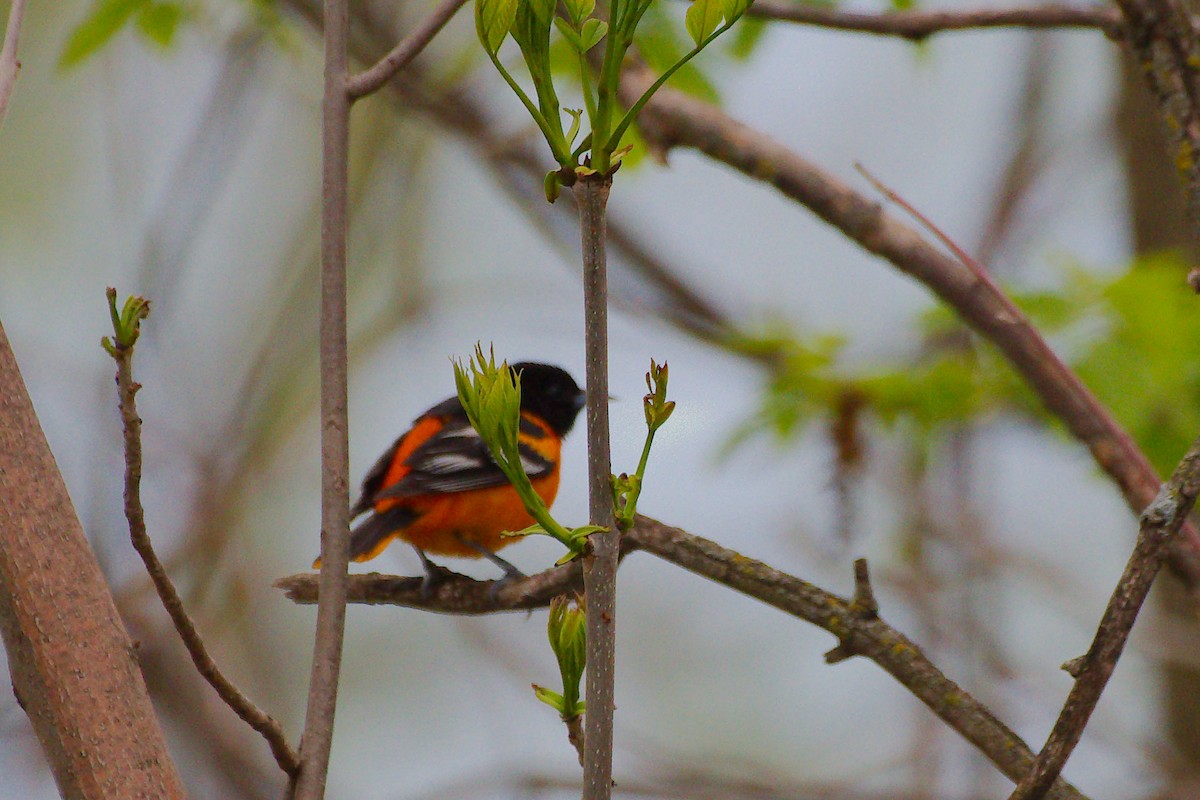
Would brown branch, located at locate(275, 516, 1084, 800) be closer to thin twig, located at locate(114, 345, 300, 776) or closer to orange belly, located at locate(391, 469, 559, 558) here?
thin twig, located at locate(114, 345, 300, 776)

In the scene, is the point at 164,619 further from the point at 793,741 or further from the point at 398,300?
the point at 793,741

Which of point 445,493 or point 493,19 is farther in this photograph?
point 445,493

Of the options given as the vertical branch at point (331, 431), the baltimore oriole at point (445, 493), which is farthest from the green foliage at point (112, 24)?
the vertical branch at point (331, 431)

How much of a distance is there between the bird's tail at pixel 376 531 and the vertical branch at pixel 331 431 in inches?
81.6

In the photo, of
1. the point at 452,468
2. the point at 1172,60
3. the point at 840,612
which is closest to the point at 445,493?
the point at 452,468

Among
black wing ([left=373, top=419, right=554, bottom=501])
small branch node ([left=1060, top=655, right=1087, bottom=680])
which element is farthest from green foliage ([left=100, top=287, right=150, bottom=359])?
black wing ([left=373, top=419, right=554, bottom=501])

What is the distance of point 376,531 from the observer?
3604 mm

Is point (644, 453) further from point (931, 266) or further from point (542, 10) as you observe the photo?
point (931, 266)

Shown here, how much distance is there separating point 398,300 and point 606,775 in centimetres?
437

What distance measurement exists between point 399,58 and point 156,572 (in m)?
0.73

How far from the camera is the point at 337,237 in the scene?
1446 millimetres

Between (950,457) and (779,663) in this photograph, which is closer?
(950,457)

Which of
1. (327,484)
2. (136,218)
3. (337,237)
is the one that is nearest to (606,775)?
(327,484)

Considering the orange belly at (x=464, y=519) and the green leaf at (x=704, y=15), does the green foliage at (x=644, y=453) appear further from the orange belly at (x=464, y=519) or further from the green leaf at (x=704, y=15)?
the orange belly at (x=464, y=519)
